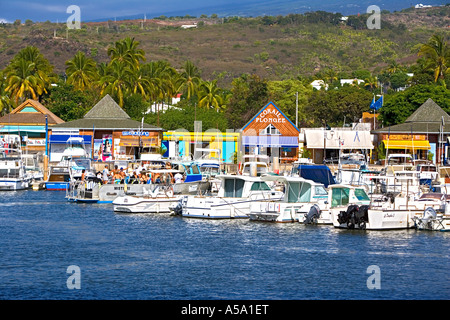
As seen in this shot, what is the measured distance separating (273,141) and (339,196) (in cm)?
4849

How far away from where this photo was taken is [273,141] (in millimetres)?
97562

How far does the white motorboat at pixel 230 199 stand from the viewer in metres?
51.8

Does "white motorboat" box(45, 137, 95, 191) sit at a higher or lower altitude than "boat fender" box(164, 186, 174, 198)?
higher

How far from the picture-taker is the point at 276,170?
268 ft

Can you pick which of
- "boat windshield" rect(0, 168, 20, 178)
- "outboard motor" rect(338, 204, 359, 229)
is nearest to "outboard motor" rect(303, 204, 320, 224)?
"outboard motor" rect(338, 204, 359, 229)

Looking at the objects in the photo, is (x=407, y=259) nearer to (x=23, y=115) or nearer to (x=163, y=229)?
(x=163, y=229)

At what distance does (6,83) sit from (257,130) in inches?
1973

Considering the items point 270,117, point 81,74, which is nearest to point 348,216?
point 270,117

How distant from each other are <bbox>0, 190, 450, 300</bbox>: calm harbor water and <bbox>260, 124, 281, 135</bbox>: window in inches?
1766

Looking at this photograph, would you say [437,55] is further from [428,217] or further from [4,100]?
[428,217]

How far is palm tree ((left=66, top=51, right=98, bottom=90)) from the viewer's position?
424ft

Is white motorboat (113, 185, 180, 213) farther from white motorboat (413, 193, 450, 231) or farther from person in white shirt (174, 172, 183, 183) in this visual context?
white motorboat (413, 193, 450, 231)

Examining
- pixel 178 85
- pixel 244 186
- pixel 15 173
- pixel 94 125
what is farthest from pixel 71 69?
pixel 244 186

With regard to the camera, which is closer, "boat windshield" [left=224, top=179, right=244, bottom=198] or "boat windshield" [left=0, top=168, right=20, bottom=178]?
"boat windshield" [left=224, top=179, right=244, bottom=198]
